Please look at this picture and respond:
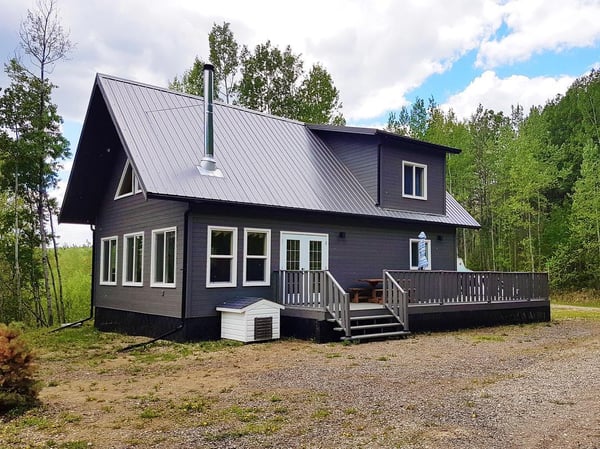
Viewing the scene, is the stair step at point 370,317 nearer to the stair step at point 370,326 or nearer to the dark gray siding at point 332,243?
the stair step at point 370,326

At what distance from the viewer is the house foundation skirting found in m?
11.6

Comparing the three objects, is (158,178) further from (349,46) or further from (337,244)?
(349,46)

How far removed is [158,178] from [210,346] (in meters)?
3.60

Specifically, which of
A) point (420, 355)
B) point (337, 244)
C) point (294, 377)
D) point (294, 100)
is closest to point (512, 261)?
point (294, 100)

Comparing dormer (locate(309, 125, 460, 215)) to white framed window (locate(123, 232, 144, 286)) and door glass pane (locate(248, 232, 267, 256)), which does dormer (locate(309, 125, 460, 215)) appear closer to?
door glass pane (locate(248, 232, 267, 256))

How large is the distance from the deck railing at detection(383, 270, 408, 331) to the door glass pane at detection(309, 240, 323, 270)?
206 centimetres

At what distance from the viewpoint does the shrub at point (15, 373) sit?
19.8 ft

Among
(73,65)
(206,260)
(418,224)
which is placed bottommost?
(206,260)

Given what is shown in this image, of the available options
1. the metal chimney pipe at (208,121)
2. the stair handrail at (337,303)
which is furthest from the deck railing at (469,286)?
the metal chimney pipe at (208,121)

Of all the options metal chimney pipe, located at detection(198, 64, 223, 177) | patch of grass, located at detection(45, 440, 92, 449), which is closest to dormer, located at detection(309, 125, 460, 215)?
metal chimney pipe, located at detection(198, 64, 223, 177)

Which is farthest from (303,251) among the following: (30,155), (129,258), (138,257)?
(30,155)

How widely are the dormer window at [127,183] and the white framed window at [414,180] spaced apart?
7.59 m

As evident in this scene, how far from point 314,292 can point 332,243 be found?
2525 millimetres

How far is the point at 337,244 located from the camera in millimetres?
14273
